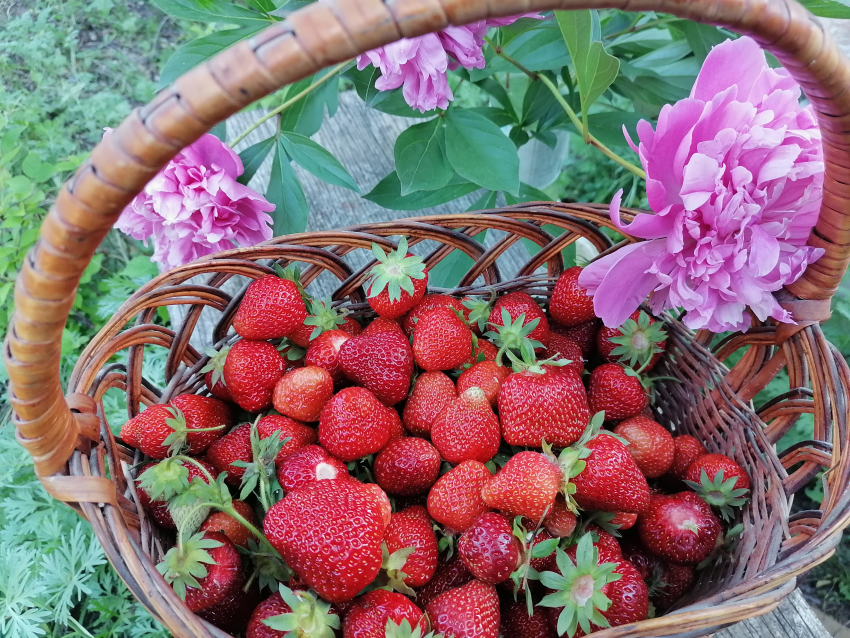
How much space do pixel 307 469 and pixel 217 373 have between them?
0.19 metres

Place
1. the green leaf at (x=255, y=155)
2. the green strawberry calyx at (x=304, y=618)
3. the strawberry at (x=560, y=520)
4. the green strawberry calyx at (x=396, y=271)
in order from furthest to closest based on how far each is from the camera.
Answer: the green leaf at (x=255, y=155) < the green strawberry calyx at (x=396, y=271) < the strawberry at (x=560, y=520) < the green strawberry calyx at (x=304, y=618)

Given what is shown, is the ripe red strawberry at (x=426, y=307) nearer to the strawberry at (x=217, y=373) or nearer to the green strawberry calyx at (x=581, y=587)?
the strawberry at (x=217, y=373)

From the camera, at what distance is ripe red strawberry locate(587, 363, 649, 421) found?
0.76m

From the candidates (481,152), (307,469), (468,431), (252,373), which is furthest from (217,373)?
(481,152)

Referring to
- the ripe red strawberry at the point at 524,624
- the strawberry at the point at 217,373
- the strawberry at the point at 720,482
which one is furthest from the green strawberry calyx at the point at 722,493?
the strawberry at the point at 217,373

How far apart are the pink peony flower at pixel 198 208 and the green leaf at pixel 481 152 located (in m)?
0.24

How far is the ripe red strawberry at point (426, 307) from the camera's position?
79 cm

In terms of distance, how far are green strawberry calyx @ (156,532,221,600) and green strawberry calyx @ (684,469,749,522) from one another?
20.3 inches

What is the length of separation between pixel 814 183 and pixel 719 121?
12cm

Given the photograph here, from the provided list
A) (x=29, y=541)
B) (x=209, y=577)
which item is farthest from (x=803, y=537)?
(x=29, y=541)

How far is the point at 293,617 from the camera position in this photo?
545mm

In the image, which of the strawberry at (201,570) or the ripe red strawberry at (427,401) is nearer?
the strawberry at (201,570)

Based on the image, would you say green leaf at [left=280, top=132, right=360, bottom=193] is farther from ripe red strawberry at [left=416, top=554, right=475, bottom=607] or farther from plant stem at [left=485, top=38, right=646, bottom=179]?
ripe red strawberry at [left=416, top=554, right=475, bottom=607]

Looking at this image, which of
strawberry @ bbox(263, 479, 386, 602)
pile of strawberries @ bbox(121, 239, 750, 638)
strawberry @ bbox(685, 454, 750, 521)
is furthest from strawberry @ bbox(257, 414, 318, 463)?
strawberry @ bbox(685, 454, 750, 521)
